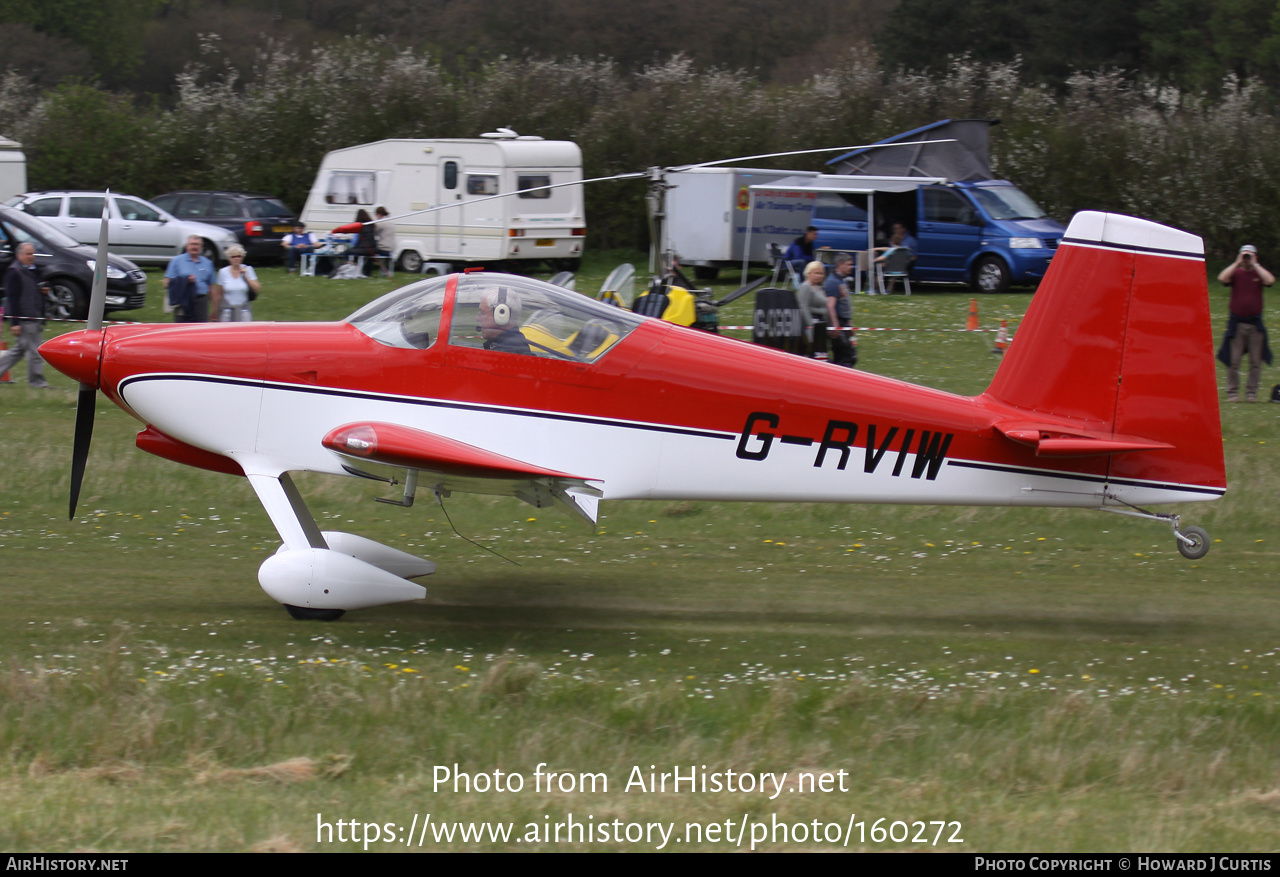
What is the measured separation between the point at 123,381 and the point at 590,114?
30135mm

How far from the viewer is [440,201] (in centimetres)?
2862

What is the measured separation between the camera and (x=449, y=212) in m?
27.7

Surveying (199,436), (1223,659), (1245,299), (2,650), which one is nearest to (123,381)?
(199,436)

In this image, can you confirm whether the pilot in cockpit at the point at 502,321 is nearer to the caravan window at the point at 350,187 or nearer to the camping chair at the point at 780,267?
the camping chair at the point at 780,267

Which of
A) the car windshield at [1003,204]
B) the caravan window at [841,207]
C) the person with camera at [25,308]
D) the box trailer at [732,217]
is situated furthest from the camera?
the box trailer at [732,217]

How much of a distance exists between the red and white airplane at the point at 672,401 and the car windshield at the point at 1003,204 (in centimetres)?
1873

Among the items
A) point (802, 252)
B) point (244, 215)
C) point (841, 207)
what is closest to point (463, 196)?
point (244, 215)

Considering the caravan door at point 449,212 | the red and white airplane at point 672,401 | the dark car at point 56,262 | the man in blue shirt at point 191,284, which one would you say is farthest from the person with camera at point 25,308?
the caravan door at point 449,212

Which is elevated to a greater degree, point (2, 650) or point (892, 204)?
point (892, 204)

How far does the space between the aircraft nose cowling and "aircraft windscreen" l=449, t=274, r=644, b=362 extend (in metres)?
2.16

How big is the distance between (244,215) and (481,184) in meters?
5.74

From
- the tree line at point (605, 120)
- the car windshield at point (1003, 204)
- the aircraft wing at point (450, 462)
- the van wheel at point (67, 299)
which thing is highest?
the tree line at point (605, 120)

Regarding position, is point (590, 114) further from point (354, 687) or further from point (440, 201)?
point (354, 687)

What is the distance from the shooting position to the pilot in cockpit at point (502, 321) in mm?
7773
